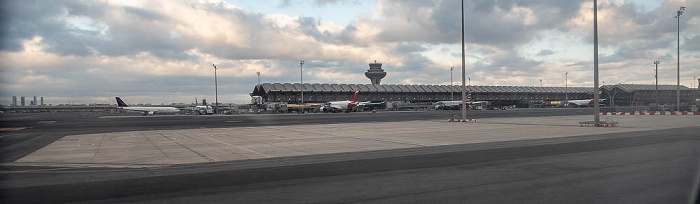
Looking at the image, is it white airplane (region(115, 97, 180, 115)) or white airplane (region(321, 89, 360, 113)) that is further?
white airplane (region(321, 89, 360, 113))

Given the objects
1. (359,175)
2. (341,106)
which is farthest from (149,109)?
(359,175)

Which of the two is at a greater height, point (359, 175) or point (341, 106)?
point (341, 106)

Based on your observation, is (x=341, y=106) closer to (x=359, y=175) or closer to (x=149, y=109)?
(x=149, y=109)

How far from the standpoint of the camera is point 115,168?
1266 cm

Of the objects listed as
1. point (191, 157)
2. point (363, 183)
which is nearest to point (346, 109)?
point (191, 157)

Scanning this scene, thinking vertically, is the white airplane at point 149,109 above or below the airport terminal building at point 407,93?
below

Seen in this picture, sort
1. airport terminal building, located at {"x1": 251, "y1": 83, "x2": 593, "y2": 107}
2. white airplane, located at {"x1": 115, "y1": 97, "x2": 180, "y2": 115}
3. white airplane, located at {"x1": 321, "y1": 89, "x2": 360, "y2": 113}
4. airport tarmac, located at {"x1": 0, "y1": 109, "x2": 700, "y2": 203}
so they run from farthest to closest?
airport terminal building, located at {"x1": 251, "y1": 83, "x2": 593, "y2": 107}, white airplane, located at {"x1": 321, "y1": 89, "x2": 360, "y2": 113}, white airplane, located at {"x1": 115, "y1": 97, "x2": 180, "y2": 115}, airport tarmac, located at {"x1": 0, "y1": 109, "x2": 700, "y2": 203}

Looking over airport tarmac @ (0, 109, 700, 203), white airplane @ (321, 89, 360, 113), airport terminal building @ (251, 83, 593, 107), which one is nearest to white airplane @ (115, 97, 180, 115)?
white airplane @ (321, 89, 360, 113)

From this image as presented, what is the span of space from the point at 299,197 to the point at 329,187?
111 centimetres

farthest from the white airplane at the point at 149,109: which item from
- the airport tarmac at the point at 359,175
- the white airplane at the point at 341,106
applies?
the airport tarmac at the point at 359,175

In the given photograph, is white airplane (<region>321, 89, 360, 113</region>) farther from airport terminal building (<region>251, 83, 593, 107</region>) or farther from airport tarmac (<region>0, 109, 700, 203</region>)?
airport tarmac (<region>0, 109, 700, 203</region>)

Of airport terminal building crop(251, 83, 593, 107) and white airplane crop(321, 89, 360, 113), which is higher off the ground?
airport terminal building crop(251, 83, 593, 107)

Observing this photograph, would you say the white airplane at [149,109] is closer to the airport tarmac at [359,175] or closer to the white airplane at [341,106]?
the white airplane at [341,106]

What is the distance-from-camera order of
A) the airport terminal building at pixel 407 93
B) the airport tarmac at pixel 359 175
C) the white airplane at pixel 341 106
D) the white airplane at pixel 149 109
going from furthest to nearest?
the airport terminal building at pixel 407 93 < the white airplane at pixel 341 106 < the white airplane at pixel 149 109 < the airport tarmac at pixel 359 175
